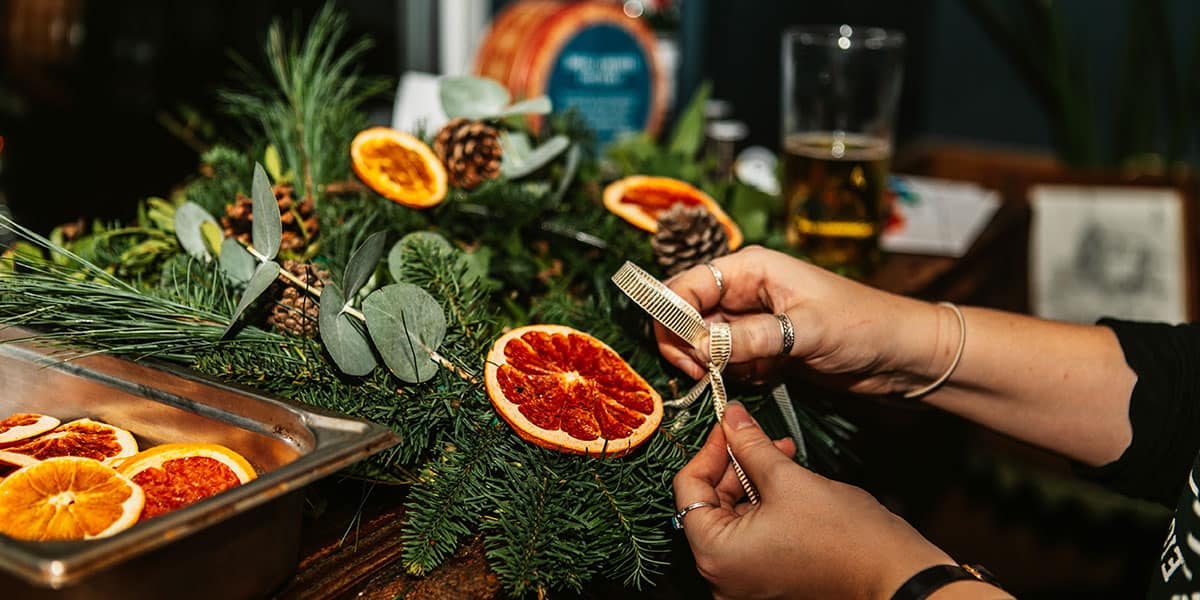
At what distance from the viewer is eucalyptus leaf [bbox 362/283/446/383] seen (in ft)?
2.06

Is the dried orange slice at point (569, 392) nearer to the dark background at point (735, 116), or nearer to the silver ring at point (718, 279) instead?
the silver ring at point (718, 279)

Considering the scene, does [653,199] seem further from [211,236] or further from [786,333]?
[211,236]

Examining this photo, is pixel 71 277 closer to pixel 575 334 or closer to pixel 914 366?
pixel 575 334

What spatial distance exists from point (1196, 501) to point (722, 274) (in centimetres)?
36

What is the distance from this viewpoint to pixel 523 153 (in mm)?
905

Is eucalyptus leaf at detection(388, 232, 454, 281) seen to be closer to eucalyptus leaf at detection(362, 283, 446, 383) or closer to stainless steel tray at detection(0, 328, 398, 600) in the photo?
eucalyptus leaf at detection(362, 283, 446, 383)

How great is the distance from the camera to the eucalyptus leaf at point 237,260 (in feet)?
2.30

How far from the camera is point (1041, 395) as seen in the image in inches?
33.6

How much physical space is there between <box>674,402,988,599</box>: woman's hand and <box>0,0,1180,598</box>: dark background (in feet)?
1.51

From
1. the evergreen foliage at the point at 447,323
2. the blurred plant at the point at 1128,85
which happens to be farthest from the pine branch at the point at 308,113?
the blurred plant at the point at 1128,85

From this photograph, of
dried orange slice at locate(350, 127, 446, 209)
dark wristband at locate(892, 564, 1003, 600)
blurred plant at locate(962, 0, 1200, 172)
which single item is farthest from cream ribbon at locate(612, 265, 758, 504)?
blurred plant at locate(962, 0, 1200, 172)

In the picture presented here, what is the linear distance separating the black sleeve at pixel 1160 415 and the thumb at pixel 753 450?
0.41m

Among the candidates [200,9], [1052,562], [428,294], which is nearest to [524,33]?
[200,9]

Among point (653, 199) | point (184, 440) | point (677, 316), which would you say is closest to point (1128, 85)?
point (653, 199)
